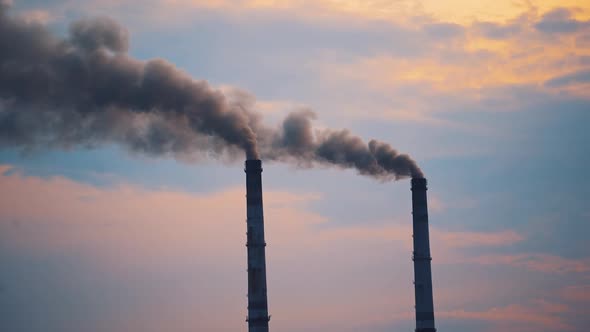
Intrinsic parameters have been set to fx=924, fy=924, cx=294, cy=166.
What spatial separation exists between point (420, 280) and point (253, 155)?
39.8 ft

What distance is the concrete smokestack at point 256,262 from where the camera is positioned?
46688 mm

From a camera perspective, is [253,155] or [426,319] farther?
[426,319]

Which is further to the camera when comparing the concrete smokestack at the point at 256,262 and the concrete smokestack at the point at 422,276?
the concrete smokestack at the point at 422,276

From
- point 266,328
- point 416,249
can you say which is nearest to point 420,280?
point 416,249

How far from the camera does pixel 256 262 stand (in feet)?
153

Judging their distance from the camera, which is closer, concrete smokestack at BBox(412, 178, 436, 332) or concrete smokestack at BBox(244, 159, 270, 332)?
concrete smokestack at BBox(244, 159, 270, 332)

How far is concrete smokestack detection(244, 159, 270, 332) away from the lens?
46688 millimetres

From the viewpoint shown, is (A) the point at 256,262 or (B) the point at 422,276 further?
(B) the point at 422,276

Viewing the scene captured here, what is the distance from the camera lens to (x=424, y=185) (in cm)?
5384

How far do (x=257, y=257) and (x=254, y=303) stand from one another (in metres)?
2.35

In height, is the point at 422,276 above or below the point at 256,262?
below

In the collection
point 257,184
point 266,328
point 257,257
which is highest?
point 257,184

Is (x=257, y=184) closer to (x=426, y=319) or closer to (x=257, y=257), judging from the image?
(x=257, y=257)

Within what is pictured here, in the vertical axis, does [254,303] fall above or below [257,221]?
below
